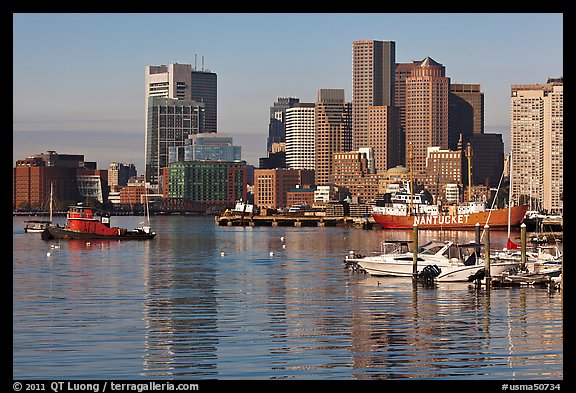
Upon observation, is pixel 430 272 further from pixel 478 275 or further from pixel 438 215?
pixel 438 215

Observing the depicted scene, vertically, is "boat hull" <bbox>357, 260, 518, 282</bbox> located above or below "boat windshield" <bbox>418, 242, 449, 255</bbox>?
below

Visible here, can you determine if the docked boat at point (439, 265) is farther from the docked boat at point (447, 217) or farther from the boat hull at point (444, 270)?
the docked boat at point (447, 217)

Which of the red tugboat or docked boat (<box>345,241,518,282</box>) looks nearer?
docked boat (<box>345,241,518,282</box>)

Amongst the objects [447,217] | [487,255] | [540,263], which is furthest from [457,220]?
[487,255]


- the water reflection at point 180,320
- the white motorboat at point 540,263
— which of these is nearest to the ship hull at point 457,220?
the water reflection at point 180,320

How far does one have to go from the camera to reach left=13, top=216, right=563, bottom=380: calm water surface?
29797mm

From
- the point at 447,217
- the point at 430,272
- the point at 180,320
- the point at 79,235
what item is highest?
the point at 447,217

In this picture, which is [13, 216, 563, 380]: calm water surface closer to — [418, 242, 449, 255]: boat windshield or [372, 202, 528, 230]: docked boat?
[418, 242, 449, 255]: boat windshield

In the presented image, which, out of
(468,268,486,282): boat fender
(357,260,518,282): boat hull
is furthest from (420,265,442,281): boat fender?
(468,268,486,282): boat fender

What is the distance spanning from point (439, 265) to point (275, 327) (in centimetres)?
2005

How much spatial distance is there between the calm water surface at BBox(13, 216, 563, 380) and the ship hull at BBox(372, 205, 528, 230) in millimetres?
95673

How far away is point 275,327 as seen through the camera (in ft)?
128

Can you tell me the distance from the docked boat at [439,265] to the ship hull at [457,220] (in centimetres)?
9483
